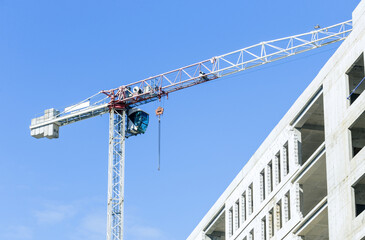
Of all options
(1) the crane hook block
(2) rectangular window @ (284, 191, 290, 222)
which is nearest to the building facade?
(2) rectangular window @ (284, 191, 290, 222)

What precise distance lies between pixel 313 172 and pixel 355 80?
9906mm

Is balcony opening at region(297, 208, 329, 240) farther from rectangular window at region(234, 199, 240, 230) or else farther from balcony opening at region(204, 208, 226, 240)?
balcony opening at region(204, 208, 226, 240)

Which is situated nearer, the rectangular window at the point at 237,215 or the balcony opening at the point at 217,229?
the rectangular window at the point at 237,215

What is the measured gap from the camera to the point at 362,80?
67.0 metres

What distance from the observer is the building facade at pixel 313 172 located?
66000mm

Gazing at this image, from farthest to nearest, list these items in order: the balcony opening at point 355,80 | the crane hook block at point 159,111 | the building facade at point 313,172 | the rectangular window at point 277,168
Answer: the crane hook block at point 159,111 → the rectangular window at point 277,168 → the balcony opening at point 355,80 → the building facade at point 313,172

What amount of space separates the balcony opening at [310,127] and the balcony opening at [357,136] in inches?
281

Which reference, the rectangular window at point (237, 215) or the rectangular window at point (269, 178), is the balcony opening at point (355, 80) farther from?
the rectangular window at point (237, 215)

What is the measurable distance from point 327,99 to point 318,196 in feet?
41.1

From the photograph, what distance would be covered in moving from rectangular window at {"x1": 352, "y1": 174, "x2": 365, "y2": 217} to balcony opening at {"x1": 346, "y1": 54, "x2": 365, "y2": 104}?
6121mm

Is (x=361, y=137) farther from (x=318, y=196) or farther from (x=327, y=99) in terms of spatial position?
(x=318, y=196)

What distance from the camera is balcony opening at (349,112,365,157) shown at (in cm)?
6619

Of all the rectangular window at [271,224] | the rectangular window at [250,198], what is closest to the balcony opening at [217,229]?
the rectangular window at [250,198]

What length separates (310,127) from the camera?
7962 cm
